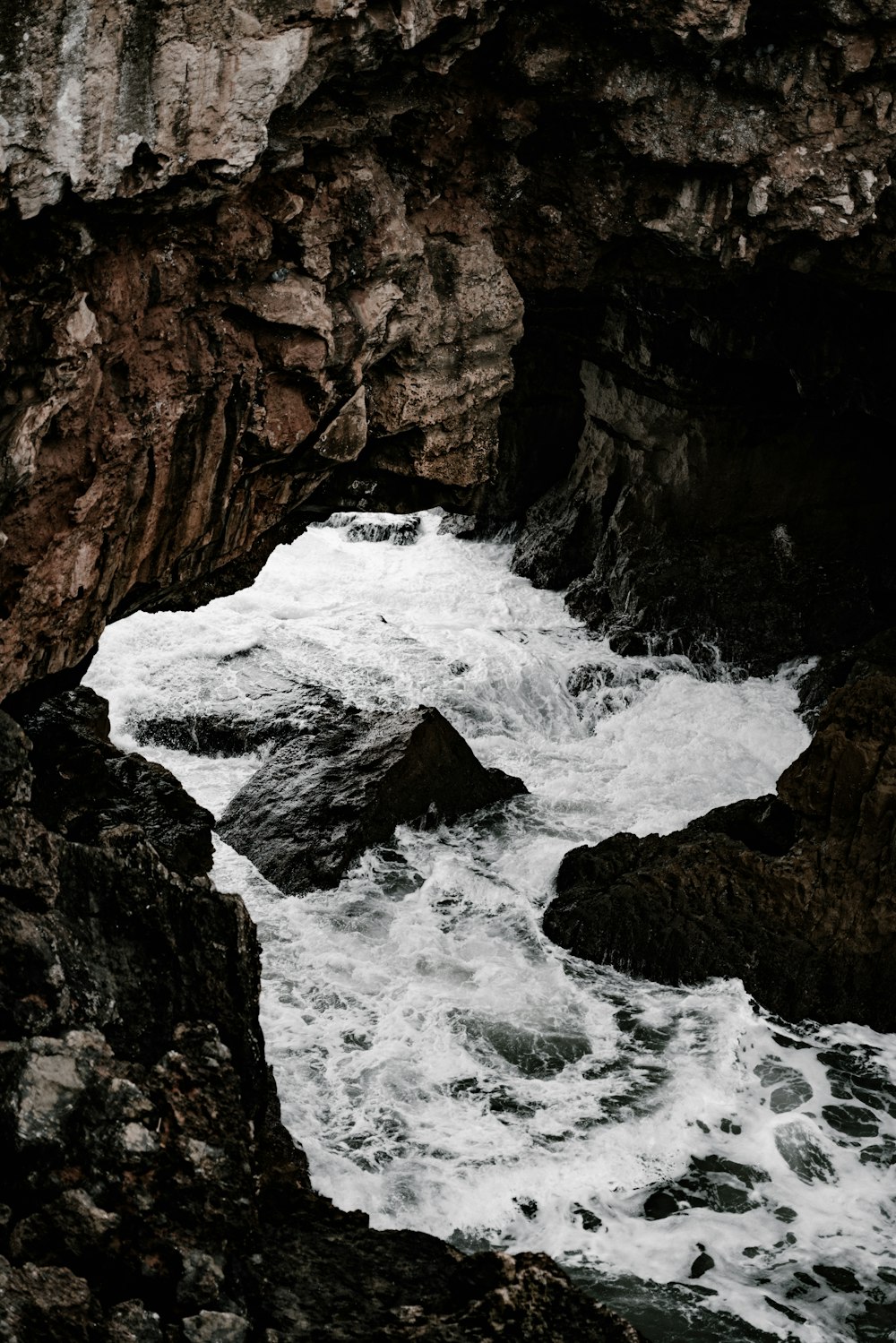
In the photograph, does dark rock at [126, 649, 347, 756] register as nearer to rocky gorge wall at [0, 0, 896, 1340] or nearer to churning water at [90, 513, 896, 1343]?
churning water at [90, 513, 896, 1343]

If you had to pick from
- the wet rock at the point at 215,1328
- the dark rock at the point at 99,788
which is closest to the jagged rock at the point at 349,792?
the dark rock at the point at 99,788

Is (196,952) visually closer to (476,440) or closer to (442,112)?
(476,440)

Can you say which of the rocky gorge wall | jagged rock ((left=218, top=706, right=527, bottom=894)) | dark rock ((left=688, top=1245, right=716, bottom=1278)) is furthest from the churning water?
the rocky gorge wall

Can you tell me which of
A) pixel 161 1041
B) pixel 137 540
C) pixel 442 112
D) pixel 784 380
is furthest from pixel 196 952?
pixel 784 380

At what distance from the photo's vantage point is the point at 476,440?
445 inches

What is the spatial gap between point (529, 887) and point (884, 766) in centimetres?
350

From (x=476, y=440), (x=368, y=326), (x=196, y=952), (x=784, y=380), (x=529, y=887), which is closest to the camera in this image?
(x=196, y=952)

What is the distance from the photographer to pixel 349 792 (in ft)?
45.2

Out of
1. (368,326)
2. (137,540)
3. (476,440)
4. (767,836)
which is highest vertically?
(368,326)

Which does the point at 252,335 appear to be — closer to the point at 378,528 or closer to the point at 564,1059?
the point at 564,1059

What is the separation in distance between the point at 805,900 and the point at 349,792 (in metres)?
4.59

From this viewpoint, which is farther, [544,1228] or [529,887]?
[529,887]

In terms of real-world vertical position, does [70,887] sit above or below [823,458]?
below

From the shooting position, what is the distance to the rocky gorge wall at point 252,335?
642 centimetres
